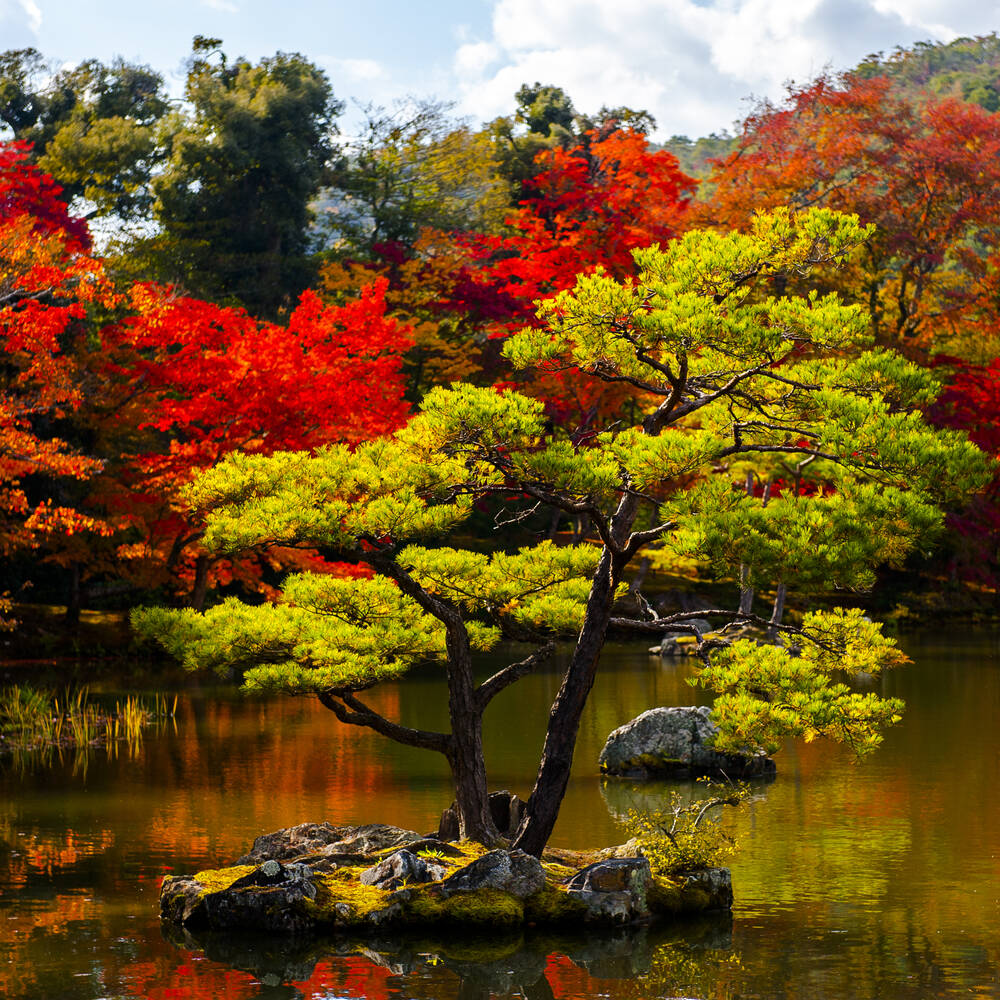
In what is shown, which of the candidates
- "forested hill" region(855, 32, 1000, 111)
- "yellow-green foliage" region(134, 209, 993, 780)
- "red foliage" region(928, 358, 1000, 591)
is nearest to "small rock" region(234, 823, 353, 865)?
"yellow-green foliage" region(134, 209, 993, 780)

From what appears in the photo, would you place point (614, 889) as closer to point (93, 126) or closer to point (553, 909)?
point (553, 909)

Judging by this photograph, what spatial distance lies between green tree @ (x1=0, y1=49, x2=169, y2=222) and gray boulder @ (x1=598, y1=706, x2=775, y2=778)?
31.3 metres

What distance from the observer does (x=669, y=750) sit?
578 inches

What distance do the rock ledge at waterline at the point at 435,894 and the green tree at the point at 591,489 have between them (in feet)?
1.72

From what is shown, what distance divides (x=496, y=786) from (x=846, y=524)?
6.67 m

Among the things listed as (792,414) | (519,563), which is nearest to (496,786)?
(519,563)

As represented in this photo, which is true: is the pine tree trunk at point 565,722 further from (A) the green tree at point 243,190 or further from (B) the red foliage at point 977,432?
(A) the green tree at point 243,190

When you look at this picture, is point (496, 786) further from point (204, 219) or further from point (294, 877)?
point (204, 219)

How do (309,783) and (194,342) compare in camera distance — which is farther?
(194,342)

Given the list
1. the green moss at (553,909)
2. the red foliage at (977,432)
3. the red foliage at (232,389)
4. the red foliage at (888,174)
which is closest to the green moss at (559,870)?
the green moss at (553,909)

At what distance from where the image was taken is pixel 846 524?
327 inches

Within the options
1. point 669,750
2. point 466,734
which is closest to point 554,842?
point 466,734

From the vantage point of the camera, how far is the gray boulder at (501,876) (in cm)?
897

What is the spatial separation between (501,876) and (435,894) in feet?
1.60
